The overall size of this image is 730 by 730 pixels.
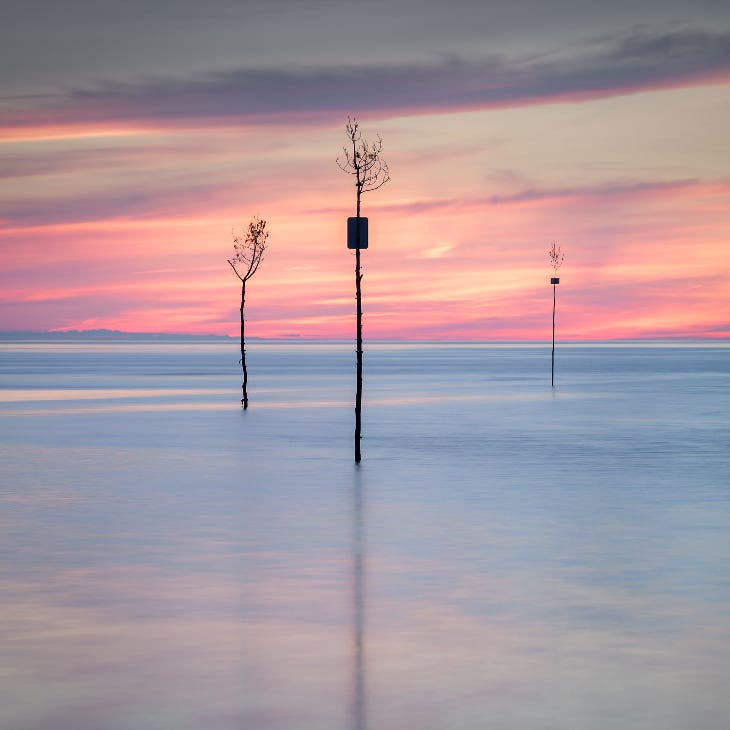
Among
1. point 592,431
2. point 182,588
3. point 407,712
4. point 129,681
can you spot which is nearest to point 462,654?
point 407,712

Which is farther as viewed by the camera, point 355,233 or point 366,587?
point 355,233

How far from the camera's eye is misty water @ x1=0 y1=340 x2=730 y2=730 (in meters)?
8.80

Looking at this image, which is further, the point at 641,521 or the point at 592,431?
the point at 592,431

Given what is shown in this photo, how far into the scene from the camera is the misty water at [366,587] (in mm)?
8797

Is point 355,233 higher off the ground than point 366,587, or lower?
higher

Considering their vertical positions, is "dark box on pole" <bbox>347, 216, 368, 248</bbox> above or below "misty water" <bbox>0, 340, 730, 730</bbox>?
above

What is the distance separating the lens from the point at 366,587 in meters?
13.2

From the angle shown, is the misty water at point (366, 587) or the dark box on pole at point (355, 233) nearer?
the misty water at point (366, 587)

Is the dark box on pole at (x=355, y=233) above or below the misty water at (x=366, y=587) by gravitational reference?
above

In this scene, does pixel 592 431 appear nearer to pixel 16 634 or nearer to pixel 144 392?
pixel 16 634

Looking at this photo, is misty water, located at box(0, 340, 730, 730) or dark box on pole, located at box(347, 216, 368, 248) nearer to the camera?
A: misty water, located at box(0, 340, 730, 730)

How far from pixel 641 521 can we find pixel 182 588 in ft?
26.8

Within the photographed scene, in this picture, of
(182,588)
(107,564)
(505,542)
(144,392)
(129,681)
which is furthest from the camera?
(144,392)

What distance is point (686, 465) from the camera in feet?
88.1
